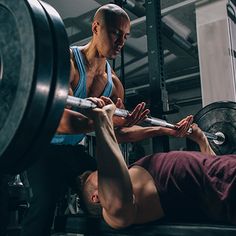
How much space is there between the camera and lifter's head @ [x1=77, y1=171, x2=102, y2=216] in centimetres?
143

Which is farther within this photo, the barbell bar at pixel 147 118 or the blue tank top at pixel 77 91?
the blue tank top at pixel 77 91

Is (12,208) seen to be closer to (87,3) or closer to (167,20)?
(87,3)

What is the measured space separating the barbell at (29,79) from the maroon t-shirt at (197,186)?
0.55m

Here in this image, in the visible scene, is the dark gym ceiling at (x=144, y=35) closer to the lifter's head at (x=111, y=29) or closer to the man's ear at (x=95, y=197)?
the lifter's head at (x=111, y=29)

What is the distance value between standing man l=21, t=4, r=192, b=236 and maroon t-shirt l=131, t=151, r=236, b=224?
385mm

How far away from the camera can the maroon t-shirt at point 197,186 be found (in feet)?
3.96

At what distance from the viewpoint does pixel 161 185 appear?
1.29m

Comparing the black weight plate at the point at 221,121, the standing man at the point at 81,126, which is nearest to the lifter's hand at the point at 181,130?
the standing man at the point at 81,126

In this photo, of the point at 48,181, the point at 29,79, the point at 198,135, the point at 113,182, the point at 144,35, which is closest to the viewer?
the point at 29,79

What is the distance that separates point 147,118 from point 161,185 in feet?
1.56

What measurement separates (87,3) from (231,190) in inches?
120

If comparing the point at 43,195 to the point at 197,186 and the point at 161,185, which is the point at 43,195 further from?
the point at 197,186

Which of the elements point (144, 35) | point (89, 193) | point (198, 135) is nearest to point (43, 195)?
point (89, 193)

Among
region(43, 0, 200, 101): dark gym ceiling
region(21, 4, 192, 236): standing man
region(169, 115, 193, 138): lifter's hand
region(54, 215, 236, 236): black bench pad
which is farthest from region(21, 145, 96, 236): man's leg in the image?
region(43, 0, 200, 101): dark gym ceiling
